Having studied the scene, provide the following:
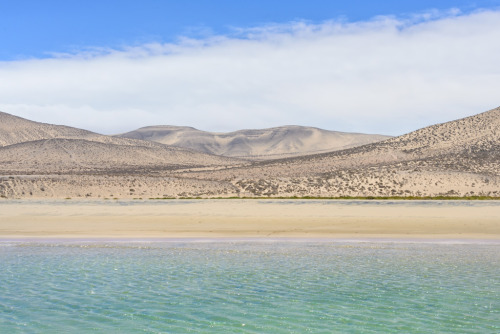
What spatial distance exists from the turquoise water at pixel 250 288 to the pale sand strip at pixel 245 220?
3910 millimetres

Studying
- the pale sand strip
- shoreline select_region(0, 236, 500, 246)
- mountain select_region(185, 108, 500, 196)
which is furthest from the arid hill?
shoreline select_region(0, 236, 500, 246)

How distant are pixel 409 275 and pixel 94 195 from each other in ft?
129

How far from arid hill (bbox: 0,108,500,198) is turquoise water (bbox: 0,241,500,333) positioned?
31.9m

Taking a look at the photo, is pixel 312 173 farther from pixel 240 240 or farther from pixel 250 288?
pixel 250 288

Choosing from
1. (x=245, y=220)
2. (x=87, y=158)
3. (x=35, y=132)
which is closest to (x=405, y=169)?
(x=245, y=220)

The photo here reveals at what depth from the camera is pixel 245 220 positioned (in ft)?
102

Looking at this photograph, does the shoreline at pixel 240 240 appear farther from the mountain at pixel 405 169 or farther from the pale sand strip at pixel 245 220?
the mountain at pixel 405 169

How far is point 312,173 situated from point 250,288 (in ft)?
183

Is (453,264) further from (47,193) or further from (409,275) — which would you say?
(47,193)

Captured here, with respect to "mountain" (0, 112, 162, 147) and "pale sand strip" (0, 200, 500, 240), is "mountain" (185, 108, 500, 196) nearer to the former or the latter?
"pale sand strip" (0, 200, 500, 240)

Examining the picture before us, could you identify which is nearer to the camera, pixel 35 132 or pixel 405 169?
pixel 405 169

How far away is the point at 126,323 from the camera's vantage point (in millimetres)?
11992

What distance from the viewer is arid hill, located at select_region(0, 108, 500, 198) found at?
2131 inches

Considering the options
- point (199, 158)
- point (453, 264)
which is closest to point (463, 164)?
point (453, 264)
